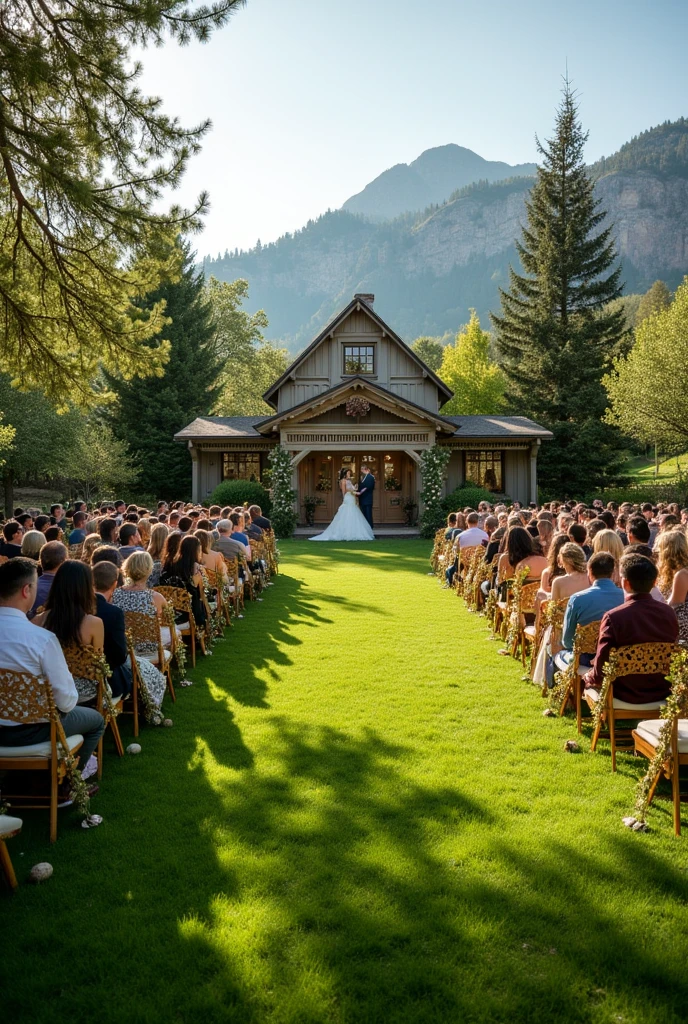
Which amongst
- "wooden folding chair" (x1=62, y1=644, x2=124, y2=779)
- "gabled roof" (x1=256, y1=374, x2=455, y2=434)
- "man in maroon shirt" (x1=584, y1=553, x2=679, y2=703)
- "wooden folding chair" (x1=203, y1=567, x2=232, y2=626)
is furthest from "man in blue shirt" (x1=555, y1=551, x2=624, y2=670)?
"gabled roof" (x1=256, y1=374, x2=455, y2=434)

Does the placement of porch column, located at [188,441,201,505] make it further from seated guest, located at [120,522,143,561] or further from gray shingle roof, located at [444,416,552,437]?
seated guest, located at [120,522,143,561]

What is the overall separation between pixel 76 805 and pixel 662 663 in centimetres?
436

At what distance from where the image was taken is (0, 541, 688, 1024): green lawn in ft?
9.71

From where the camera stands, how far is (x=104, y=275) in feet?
25.4

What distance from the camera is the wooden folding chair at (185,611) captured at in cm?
772

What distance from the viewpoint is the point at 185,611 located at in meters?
8.38

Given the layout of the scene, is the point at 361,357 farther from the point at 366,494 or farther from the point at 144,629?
the point at 144,629

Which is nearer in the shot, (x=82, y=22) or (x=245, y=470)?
(x=82, y=22)

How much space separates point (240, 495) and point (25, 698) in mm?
23056

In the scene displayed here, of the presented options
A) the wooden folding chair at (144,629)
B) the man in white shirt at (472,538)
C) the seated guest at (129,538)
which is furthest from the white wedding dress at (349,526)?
the wooden folding chair at (144,629)

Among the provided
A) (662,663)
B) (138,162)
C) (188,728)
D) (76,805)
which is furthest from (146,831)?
(138,162)

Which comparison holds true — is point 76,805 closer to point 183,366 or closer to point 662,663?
point 662,663

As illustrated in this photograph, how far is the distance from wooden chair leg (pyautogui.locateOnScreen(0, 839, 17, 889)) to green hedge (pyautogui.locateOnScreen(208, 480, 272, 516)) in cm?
2307

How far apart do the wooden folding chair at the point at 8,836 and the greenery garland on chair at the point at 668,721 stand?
12.6 feet
